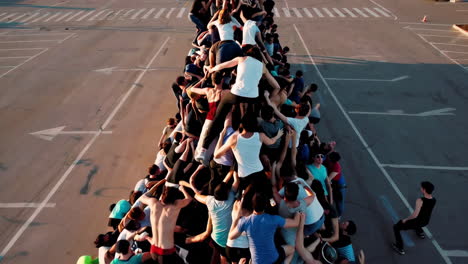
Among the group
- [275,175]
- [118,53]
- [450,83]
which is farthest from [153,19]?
[275,175]

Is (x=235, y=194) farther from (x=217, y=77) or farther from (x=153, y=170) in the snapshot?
(x=153, y=170)

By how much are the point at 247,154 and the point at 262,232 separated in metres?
1.10

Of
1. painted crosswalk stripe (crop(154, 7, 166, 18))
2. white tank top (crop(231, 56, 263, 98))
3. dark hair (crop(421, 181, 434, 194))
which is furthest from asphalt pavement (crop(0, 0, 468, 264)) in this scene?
white tank top (crop(231, 56, 263, 98))

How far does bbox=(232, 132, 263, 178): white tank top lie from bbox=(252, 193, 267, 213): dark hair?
729 mm

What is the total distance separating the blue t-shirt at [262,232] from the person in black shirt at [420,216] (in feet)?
11.9

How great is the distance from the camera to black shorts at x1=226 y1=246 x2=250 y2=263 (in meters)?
3.98

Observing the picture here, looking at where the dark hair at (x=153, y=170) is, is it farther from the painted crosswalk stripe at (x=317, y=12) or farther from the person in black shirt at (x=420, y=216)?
the painted crosswalk stripe at (x=317, y=12)

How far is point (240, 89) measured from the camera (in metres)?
4.45

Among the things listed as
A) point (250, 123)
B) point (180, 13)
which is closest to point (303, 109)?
point (250, 123)

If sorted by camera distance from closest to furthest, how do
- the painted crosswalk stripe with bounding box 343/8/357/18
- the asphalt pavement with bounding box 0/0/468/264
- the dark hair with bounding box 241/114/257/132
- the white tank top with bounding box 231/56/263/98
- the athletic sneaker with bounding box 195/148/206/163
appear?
the dark hair with bounding box 241/114/257/132, the white tank top with bounding box 231/56/263/98, the athletic sneaker with bounding box 195/148/206/163, the asphalt pavement with bounding box 0/0/468/264, the painted crosswalk stripe with bounding box 343/8/357/18

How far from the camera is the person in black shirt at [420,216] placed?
5777mm

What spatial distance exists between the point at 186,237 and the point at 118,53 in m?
16.1

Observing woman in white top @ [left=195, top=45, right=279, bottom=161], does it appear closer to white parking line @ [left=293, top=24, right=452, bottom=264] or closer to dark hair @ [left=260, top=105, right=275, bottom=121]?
dark hair @ [left=260, top=105, right=275, bottom=121]

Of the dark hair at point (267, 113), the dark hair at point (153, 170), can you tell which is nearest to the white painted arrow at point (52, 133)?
the dark hair at point (153, 170)
